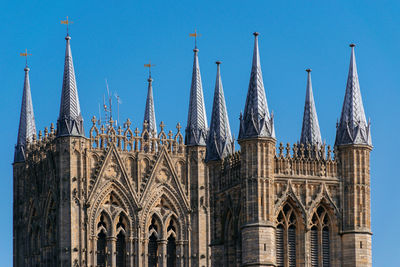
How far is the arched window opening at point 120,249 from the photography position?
13025 centimetres

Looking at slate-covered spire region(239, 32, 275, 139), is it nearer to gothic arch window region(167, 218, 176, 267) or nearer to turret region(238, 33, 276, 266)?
turret region(238, 33, 276, 266)

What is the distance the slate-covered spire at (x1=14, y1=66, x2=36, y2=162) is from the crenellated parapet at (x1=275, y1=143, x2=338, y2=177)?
3078 centimetres

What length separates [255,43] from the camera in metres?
108

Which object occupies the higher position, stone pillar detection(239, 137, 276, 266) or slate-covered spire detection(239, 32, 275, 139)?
slate-covered spire detection(239, 32, 275, 139)

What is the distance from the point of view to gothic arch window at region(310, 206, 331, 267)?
108 metres

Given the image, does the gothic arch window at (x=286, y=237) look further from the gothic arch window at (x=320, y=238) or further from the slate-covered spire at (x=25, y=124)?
the slate-covered spire at (x=25, y=124)

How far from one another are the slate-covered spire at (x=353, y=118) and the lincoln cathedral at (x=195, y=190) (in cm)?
7

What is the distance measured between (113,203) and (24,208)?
301 inches

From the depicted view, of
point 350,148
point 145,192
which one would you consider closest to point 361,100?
point 350,148

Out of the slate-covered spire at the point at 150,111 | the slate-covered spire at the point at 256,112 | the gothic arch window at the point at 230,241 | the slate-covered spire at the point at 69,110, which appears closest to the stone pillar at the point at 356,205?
the slate-covered spire at the point at 256,112

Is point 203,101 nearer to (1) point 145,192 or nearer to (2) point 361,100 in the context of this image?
(1) point 145,192

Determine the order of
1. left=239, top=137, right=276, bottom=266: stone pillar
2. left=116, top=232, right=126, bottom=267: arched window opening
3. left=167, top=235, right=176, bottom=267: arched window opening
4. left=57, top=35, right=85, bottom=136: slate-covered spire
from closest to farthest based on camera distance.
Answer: left=239, top=137, right=276, bottom=266: stone pillar, left=57, top=35, right=85, bottom=136: slate-covered spire, left=116, top=232, right=126, bottom=267: arched window opening, left=167, top=235, right=176, bottom=267: arched window opening

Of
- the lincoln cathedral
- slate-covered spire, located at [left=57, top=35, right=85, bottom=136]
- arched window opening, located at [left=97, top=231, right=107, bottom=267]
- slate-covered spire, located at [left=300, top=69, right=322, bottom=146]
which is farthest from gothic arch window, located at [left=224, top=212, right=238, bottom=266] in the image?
slate-covered spire, located at [left=57, top=35, right=85, bottom=136]

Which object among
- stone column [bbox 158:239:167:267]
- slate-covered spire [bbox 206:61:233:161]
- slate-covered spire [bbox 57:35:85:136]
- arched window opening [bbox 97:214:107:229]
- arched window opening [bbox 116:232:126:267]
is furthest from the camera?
stone column [bbox 158:239:167:267]
